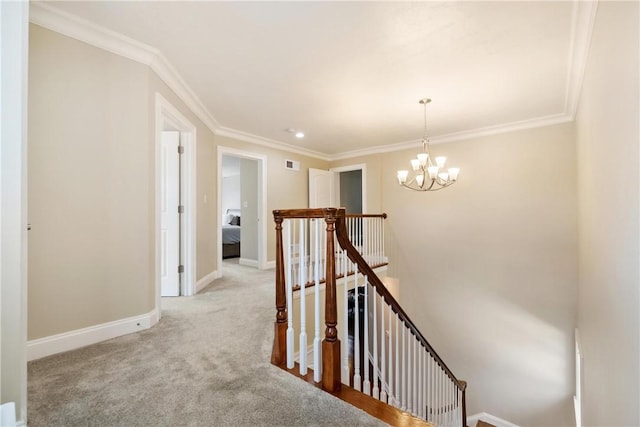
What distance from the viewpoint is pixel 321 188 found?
6.03m

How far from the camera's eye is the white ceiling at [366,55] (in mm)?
1919

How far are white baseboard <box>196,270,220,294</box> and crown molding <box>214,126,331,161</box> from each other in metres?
2.09

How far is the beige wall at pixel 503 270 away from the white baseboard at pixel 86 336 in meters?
4.30

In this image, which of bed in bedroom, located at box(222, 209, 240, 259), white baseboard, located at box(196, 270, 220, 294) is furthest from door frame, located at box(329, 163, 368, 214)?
white baseboard, located at box(196, 270, 220, 294)

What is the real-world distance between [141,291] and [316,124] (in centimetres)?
305

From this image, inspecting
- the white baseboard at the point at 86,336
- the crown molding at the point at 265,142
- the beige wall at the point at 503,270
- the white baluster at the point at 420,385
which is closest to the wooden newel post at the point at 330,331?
the white baluster at the point at 420,385

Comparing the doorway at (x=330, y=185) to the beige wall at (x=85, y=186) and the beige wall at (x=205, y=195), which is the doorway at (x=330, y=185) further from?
the beige wall at (x=85, y=186)

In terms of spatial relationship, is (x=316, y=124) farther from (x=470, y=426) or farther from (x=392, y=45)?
(x=470, y=426)

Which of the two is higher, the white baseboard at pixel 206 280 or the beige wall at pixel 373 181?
the beige wall at pixel 373 181

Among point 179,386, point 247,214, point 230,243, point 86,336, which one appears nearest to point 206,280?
point 86,336

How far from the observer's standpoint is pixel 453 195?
483 cm

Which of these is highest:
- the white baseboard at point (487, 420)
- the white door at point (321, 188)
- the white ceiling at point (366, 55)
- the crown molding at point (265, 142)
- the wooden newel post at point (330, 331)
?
the white ceiling at point (366, 55)

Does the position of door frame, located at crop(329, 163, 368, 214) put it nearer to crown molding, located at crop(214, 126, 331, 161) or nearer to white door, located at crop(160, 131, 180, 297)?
crown molding, located at crop(214, 126, 331, 161)

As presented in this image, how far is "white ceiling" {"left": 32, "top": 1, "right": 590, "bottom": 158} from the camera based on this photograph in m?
1.92
